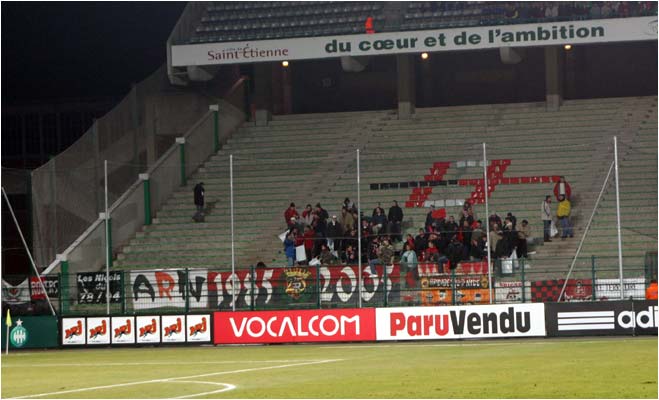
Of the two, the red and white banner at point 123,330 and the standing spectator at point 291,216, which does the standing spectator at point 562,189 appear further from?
the red and white banner at point 123,330

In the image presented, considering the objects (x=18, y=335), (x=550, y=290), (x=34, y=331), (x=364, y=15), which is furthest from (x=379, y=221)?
(x=364, y=15)

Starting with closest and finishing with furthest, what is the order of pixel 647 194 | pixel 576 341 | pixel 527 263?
pixel 576 341
pixel 527 263
pixel 647 194

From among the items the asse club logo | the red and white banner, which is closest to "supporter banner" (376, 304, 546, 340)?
the red and white banner

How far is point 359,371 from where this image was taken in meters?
19.6

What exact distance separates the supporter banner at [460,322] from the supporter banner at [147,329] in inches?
223

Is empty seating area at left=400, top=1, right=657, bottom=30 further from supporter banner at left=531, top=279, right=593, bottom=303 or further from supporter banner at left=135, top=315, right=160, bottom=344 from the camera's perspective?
supporter banner at left=135, top=315, right=160, bottom=344

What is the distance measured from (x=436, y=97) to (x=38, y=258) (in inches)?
771

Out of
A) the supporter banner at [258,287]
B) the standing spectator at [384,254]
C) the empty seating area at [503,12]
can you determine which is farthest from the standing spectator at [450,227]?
the empty seating area at [503,12]

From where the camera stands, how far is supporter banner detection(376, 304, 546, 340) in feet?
95.8

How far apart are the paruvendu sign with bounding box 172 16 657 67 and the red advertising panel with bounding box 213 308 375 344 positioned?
13.7 meters

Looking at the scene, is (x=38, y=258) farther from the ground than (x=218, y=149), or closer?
closer

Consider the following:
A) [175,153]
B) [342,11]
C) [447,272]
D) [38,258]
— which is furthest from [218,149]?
[447,272]

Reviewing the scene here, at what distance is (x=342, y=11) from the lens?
44406 millimetres

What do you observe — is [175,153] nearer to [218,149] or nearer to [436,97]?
[218,149]
